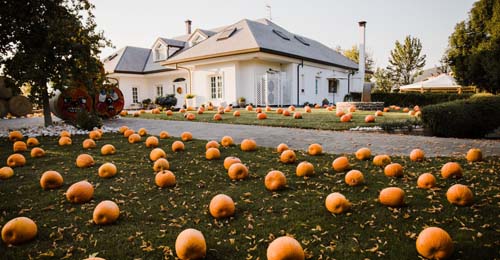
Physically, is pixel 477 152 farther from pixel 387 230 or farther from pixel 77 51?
pixel 77 51

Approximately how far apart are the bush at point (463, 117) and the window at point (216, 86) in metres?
17.2

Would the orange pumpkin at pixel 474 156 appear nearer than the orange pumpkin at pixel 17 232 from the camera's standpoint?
No

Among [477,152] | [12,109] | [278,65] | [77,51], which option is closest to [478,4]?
[278,65]

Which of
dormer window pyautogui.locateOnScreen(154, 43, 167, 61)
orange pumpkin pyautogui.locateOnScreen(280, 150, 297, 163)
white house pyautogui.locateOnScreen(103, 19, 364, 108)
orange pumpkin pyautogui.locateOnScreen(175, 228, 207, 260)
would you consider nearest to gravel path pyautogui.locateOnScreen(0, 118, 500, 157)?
orange pumpkin pyautogui.locateOnScreen(280, 150, 297, 163)

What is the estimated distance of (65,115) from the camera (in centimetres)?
1064

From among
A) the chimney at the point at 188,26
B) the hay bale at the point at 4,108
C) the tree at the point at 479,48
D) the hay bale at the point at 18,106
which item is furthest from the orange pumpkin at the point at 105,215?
the chimney at the point at 188,26

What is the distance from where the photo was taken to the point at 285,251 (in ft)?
6.16

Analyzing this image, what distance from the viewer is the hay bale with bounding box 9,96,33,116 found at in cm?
1627

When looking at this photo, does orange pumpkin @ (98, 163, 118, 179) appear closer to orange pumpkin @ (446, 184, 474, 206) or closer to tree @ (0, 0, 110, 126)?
orange pumpkin @ (446, 184, 474, 206)

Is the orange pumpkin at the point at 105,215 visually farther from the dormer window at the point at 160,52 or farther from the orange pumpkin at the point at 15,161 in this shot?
the dormer window at the point at 160,52

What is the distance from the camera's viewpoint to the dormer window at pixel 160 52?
27.9 m

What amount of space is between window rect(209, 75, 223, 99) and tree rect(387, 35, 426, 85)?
146ft

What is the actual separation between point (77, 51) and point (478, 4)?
2255 centimetres

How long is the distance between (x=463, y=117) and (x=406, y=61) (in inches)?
2167
